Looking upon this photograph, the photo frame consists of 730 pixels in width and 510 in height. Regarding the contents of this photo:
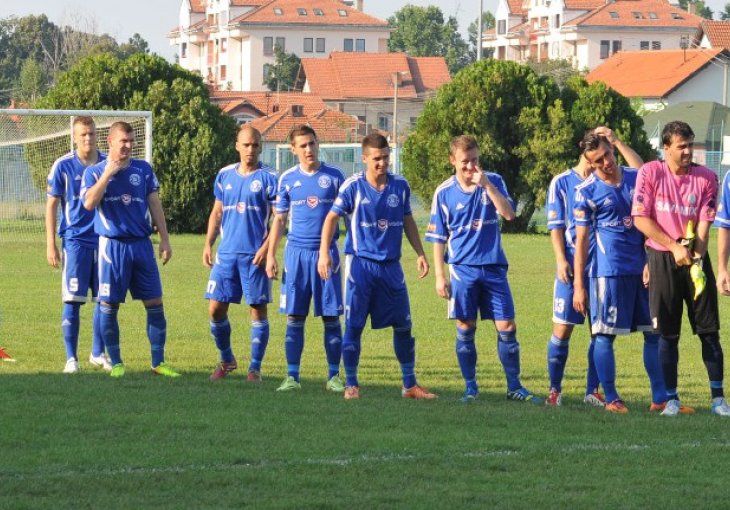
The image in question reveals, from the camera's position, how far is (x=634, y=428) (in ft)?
31.2

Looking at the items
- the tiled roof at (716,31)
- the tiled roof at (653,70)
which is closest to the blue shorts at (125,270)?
the tiled roof at (653,70)

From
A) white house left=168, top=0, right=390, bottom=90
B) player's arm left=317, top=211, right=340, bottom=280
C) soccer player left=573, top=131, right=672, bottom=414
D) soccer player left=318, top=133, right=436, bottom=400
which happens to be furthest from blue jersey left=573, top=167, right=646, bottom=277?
white house left=168, top=0, right=390, bottom=90

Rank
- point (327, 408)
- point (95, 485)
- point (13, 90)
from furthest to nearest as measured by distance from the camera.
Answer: point (13, 90), point (327, 408), point (95, 485)

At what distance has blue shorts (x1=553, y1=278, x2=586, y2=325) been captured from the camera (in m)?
10.6

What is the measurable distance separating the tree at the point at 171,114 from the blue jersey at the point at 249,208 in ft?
76.0

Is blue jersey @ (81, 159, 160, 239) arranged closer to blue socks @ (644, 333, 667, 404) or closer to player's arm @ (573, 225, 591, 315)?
player's arm @ (573, 225, 591, 315)

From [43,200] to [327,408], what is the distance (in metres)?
23.7

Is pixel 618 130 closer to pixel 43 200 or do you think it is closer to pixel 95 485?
pixel 43 200

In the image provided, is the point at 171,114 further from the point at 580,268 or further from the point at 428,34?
the point at 428,34

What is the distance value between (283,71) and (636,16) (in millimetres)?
34528

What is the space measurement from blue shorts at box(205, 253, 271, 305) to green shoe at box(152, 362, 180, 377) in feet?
2.30

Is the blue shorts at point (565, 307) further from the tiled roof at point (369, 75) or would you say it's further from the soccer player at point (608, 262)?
the tiled roof at point (369, 75)

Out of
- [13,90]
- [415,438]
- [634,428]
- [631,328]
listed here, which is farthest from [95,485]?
[13,90]

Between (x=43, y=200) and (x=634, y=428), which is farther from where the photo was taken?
(x=43, y=200)
